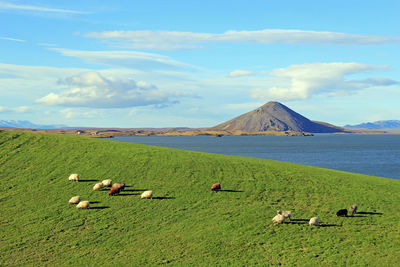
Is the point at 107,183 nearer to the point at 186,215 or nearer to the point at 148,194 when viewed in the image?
the point at 148,194

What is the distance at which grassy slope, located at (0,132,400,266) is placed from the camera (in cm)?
2175

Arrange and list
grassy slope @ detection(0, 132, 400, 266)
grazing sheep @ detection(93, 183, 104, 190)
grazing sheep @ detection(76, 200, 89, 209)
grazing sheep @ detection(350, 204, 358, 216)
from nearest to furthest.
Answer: grassy slope @ detection(0, 132, 400, 266) → grazing sheep @ detection(350, 204, 358, 216) → grazing sheep @ detection(76, 200, 89, 209) → grazing sheep @ detection(93, 183, 104, 190)

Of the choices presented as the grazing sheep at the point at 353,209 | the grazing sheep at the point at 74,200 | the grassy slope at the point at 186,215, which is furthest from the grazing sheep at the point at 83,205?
the grazing sheep at the point at 353,209

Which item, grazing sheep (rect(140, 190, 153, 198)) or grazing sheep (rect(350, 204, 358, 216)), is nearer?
grazing sheep (rect(350, 204, 358, 216))

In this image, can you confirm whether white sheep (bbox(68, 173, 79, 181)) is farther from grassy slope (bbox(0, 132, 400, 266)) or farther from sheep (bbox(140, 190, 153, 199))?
sheep (bbox(140, 190, 153, 199))

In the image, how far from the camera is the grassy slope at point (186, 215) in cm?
2175

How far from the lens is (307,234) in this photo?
24359 mm

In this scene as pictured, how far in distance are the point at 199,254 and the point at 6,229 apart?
681 inches

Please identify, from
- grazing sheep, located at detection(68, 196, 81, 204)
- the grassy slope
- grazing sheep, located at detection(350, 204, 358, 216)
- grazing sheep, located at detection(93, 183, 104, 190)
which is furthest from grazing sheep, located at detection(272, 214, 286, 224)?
grazing sheep, located at detection(93, 183, 104, 190)

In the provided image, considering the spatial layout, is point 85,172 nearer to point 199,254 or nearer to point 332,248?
point 199,254

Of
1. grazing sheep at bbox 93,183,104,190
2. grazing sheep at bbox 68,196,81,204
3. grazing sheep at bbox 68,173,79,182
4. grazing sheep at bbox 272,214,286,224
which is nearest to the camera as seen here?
grazing sheep at bbox 272,214,286,224

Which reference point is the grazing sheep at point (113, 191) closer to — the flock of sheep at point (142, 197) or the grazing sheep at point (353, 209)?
the flock of sheep at point (142, 197)

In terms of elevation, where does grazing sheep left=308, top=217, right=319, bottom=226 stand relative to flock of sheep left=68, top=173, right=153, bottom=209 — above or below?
below

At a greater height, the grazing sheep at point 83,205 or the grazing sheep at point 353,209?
the grazing sheep at point 353,209
